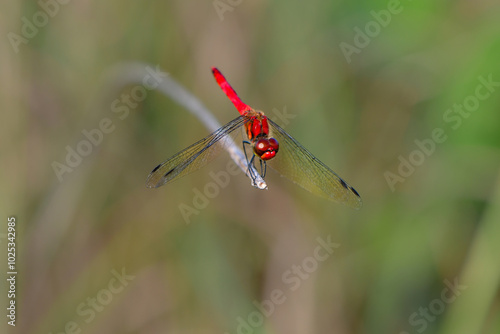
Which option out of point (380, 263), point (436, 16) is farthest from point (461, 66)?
point (380, 263)

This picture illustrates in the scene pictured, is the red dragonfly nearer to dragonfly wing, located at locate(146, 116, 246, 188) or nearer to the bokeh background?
dragonfly wing, located at locate(146, 116, 246, 188)

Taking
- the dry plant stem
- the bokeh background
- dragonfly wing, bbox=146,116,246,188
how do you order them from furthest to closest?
the bokeh background < dragonfly wing, bbox=146,116,246,188 < the dry plant stem

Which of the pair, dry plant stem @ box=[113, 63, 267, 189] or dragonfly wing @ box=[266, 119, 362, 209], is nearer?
dry plant stem @ box=[113, 63, 267, 189]

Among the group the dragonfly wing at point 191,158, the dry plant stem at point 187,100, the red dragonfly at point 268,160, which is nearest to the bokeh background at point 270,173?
the dry plant stem at point 187,100

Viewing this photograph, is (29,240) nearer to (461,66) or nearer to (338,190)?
(338,190)

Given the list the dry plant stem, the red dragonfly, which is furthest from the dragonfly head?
the dry plant stem

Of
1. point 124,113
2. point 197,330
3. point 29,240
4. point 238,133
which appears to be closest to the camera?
point 238,133
